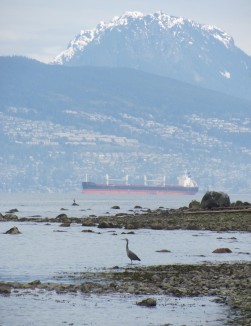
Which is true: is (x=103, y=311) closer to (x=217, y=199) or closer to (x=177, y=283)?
(x=177, y=283)

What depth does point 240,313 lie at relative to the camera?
2625 cm

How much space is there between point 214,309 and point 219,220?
46.0 m

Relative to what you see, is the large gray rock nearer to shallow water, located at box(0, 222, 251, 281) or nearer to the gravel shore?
shallow water, located at box(0, 222, 251, 281)

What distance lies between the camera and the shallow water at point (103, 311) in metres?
26.1

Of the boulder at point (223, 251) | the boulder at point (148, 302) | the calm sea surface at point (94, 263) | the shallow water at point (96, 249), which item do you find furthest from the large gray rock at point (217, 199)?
the boulder at point (148, 302)

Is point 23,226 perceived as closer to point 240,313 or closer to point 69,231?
point 69,231

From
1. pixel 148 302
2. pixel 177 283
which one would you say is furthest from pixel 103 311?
pixel 177 283

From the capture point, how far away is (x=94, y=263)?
43594mm

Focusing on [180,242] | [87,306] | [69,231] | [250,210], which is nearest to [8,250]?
[180,242]

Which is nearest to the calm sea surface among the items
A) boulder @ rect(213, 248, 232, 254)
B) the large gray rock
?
boulder @ rect(213, 248, 232, 254)

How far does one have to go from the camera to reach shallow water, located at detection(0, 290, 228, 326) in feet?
85.6

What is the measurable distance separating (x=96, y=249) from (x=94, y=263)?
8.60m

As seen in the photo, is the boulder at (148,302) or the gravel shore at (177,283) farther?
the gravel shore at (177,283)

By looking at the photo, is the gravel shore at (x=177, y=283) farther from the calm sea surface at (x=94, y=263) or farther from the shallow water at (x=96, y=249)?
the shallow water at (x=96, y=249)
